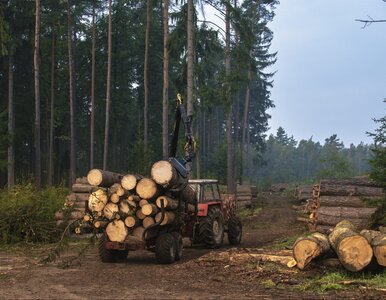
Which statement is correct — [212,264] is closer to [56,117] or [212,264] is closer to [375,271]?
[375,271]

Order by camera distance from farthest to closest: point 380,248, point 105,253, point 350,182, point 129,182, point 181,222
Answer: point 350,182
point 181,222
point 105,253
point 129,182
point 380,248

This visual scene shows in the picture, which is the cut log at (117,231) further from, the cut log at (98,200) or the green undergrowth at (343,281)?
the green undergrowth at (343,281)

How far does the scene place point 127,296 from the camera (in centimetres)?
782

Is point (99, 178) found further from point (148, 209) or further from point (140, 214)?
point (148, 209)

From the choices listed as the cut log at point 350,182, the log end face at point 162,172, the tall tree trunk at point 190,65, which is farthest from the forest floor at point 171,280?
the tall tree trunk at point 190,65

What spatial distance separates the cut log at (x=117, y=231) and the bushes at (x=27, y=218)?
5.04 meters

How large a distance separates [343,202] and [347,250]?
6.90 meters

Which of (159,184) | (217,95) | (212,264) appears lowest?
(212,264)

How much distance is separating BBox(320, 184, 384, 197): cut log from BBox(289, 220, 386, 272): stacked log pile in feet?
20.8

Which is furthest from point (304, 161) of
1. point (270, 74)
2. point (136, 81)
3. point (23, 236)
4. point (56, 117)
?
point (23, 236)

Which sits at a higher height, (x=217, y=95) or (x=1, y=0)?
(x=1, y=0)

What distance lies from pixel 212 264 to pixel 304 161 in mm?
155686

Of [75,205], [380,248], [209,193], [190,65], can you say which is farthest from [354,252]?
[190,65]

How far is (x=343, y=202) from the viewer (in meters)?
15.7
